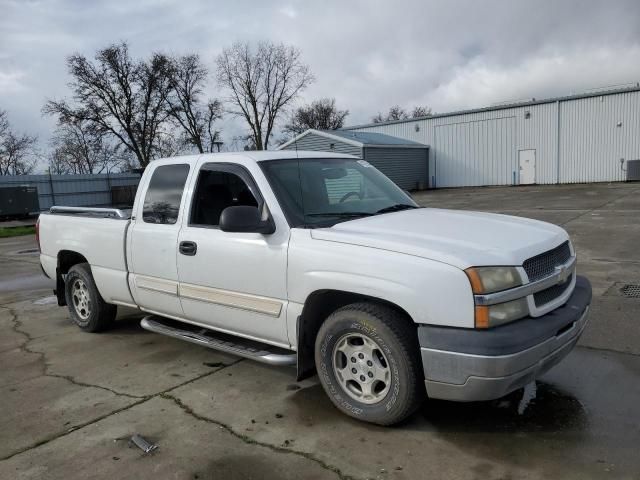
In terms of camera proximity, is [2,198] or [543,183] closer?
[2,198]

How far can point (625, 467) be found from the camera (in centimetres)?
290

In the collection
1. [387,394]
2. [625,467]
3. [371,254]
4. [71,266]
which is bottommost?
[625,467]

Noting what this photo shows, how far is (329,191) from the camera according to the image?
14.0 ft

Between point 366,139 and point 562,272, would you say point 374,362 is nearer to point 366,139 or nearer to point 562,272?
point 562,272

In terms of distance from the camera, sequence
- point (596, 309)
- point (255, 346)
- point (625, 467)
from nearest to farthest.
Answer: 1. point (625, 467)
2. point (255, 346)
3. point (596, 309)

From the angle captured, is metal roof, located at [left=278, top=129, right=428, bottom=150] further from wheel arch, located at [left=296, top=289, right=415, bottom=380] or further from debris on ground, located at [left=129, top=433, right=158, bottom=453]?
debris on ground, located at [left=129, top=433, right=158, bottom=453]

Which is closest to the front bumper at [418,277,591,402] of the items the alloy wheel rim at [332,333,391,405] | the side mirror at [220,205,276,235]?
the alloy wheel rim at [332,333,391,405]

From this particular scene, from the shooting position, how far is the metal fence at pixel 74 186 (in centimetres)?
2956

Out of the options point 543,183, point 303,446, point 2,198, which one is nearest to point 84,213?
point 303,446

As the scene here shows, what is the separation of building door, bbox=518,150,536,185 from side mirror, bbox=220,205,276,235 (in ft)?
104

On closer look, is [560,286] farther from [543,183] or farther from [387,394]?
[543,183]

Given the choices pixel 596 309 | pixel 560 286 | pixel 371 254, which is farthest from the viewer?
pixel 596 309

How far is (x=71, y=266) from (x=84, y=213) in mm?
740

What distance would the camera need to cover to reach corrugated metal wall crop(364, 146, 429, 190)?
32.5m
